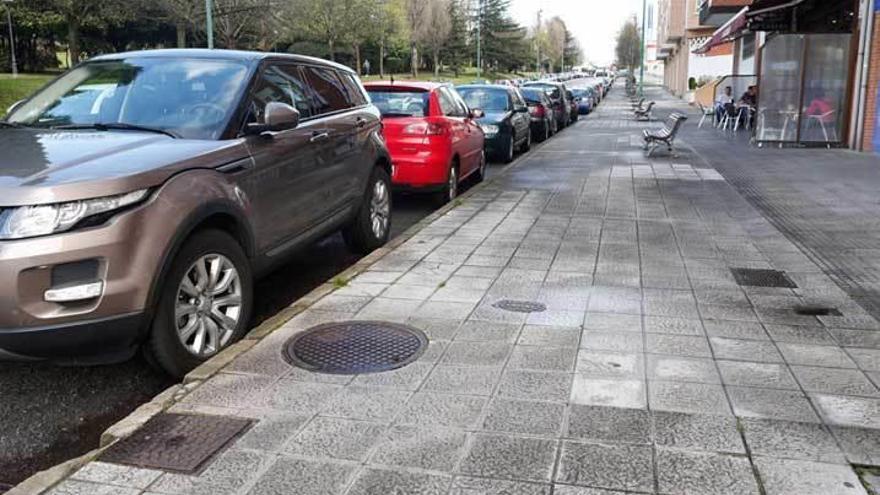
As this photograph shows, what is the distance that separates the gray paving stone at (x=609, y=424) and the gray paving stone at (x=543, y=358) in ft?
1.75

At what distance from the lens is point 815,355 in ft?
14.6

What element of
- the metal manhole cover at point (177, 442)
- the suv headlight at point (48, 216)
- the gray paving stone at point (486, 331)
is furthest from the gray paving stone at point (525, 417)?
the suv headlight at point (48, 216)

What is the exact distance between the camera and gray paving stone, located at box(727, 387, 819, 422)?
3.59 meters

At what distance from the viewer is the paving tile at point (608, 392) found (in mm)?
3707

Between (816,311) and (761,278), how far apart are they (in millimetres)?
938

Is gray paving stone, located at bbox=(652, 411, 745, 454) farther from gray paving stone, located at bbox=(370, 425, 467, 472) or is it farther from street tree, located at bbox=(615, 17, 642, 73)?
street tree, located at bbox=(615, 17, 642, 73)

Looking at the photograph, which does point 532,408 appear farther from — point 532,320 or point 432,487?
point 532,320

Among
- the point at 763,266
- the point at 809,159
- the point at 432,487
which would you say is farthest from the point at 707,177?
the point at 432,487

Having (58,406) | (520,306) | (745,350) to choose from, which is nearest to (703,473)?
(745,350)

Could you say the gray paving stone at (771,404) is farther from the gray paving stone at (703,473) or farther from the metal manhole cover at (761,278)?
the metal manhole cover at (761,278)

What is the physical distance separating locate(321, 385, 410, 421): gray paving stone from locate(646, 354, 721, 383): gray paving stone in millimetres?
1334

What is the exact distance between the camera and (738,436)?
11.0ft

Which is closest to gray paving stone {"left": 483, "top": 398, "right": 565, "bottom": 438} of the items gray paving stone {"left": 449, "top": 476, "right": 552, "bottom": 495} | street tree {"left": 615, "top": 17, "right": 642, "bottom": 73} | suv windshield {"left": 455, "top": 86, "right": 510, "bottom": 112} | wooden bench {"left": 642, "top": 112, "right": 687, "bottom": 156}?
gray paving stone {"left": 449, "top": 476, "right": 552, "bottom": 495}

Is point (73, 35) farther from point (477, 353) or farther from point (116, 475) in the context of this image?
point (116, 475)
